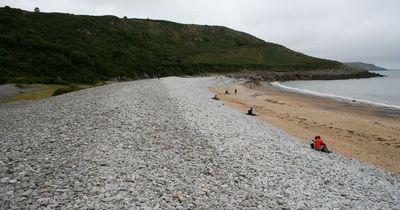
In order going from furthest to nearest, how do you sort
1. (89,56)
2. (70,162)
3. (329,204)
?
1. (89,56)
2. (70,162)
3. (329,204)

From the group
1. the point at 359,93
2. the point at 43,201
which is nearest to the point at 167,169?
the point at 43,201

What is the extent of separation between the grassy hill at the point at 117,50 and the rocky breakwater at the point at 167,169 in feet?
159

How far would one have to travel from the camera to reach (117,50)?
357 ft

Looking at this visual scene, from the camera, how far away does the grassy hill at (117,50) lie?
77.5 meters

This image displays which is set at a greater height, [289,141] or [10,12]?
[10,12]

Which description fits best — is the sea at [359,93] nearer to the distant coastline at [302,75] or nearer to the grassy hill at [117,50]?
the distant coastline at [302,75]

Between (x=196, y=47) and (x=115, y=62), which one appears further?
(x=196, y=47)

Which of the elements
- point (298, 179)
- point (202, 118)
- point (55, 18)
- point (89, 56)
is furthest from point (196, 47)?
point (298, 179)

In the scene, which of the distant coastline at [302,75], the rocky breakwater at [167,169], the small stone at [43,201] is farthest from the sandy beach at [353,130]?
the distant coastline at [302,75]

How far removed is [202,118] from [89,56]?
7455cm

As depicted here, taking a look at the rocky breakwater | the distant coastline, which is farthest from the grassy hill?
the rocky breakwater

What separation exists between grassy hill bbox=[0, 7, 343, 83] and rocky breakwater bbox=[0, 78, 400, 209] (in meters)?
48.6

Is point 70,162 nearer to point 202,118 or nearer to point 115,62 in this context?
point 202,118

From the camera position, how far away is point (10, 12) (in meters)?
115
